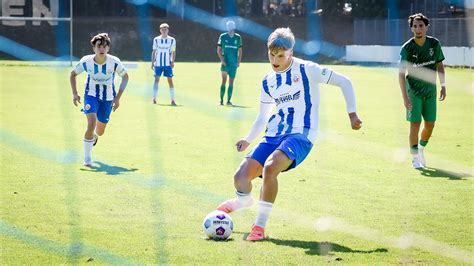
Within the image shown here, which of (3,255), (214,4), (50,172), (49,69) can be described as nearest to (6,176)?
(50,172)

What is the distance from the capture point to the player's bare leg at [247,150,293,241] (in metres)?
7.96

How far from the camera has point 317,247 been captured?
25.4 feet

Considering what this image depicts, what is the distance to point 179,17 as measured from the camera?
6231 centimetres

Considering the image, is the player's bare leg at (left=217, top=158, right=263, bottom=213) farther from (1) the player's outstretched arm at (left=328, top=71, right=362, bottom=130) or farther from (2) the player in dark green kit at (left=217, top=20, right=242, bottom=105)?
(2) the player in dark green kit at (left=217, top=20, right=242, bottom=105)

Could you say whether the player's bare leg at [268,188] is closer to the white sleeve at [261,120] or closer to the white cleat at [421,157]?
the white sleeve at [261,120]

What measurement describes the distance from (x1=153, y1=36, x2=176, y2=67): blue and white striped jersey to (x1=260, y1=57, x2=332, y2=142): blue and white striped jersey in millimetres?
16267

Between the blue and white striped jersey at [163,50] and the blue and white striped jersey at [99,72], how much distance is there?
11.0m

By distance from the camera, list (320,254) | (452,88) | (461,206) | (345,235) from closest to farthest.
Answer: (320,254) < (345,235) < (461,206) < (452,88)

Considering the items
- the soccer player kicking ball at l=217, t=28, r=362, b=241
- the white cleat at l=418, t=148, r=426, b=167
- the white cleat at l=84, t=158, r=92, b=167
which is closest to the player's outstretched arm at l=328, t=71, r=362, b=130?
the soccer player kicking ball at l=217, t=28, r=362, b=241

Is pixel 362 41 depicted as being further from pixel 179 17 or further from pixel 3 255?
pixel 3 255

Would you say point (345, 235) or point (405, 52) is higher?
point (405, 52)

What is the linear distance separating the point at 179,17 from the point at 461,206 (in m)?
53.6

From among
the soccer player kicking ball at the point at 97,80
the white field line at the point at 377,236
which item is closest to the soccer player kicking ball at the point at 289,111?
the white field line at the point at 377,236

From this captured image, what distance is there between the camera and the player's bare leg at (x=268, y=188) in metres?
7.96
